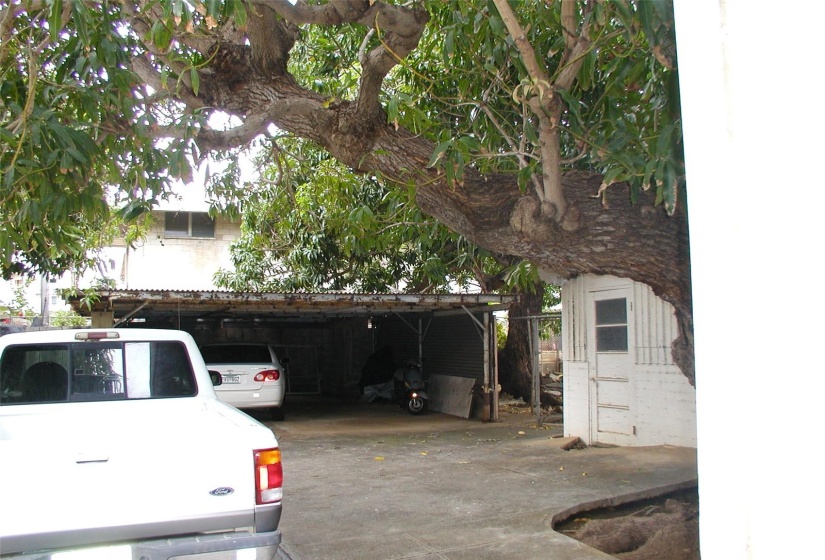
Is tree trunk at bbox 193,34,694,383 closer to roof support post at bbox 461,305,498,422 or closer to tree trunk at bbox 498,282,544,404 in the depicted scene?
roof support post at bbox 461,305,498,422

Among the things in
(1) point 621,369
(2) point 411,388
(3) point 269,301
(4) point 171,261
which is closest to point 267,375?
(3) point 269,301

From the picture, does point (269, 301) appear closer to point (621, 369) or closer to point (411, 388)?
point (411, 388)

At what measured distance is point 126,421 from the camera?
414cm

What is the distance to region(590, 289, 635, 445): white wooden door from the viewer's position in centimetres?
1034

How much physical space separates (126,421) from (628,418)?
8010mm

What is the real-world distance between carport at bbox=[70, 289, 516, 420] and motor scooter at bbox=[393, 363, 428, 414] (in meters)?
0.55

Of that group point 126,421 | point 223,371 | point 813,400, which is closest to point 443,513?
point 126,421

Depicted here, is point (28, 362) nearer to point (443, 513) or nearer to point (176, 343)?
point (176, 343)

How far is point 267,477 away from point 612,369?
8.03 m

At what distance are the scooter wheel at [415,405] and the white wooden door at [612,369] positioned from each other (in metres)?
5.60

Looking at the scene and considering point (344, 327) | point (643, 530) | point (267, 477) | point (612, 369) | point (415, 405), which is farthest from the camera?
point (344, 327)

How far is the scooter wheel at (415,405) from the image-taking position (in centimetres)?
1589

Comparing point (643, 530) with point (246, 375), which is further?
point (246, 375)

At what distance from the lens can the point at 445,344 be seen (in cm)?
1666
